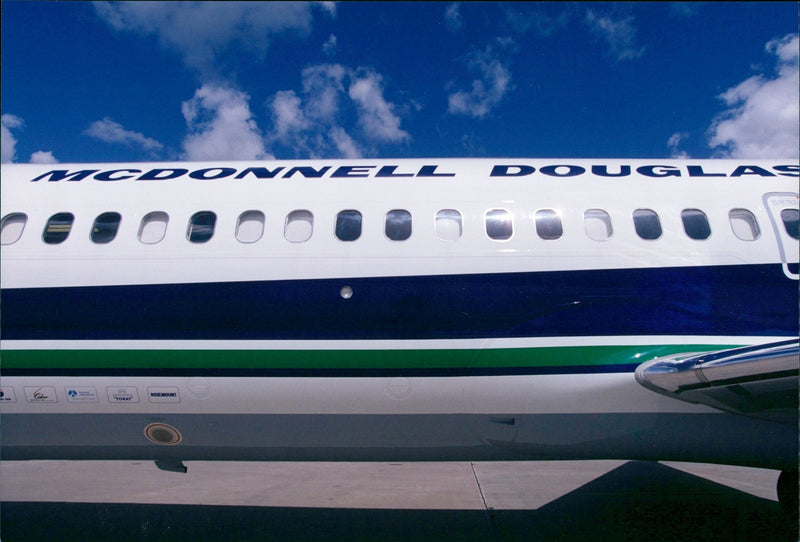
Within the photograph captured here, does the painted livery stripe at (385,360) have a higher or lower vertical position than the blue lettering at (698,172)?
lower

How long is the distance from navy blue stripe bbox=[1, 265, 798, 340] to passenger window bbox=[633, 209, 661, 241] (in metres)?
0.36

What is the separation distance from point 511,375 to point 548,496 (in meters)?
3.78

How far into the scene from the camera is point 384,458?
16.1 feet

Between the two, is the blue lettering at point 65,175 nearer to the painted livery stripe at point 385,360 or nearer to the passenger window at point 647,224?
the painted livery stripe at point 385,360

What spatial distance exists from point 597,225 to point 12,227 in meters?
5.56

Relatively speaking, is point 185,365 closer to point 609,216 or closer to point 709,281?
point 609,216

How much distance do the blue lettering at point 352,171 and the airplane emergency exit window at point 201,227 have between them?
4.20 feet

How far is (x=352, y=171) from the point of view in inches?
217

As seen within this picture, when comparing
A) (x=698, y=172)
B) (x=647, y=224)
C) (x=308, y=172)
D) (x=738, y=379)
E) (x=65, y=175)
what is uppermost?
(x=65, y=175)

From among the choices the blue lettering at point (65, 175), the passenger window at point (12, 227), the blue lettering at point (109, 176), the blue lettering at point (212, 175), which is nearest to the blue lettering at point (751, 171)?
the blue lettering at point (212, 175)

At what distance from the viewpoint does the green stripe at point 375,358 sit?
459 centimetres

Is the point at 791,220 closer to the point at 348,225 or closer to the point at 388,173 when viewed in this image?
the point at 388,173

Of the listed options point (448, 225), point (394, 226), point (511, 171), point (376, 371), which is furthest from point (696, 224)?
point (376, 371)

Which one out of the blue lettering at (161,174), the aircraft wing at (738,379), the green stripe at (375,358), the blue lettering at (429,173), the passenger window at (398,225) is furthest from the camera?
the blue lettering at (161,174)
